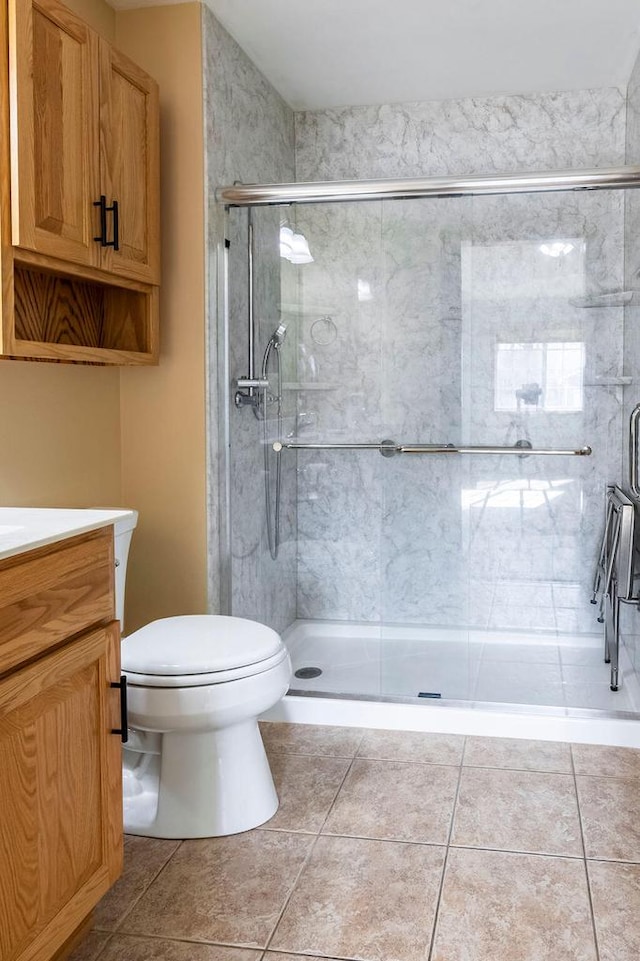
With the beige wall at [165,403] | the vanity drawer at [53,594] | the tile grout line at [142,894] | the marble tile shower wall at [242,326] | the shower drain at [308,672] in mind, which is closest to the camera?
the vanity drawer at [53,594]

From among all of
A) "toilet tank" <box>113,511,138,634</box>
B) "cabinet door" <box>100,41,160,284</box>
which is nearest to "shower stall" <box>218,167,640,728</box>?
"cabinet door" <box>100,41,160,284</box>

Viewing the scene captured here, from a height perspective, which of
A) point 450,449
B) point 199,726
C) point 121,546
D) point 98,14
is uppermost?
point 98,14

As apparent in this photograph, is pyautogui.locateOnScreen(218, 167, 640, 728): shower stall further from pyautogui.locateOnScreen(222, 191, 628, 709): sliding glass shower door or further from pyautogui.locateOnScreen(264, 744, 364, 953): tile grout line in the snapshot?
pyautogui.locateOnScreen(264, 744, 364, 953): tile grout line

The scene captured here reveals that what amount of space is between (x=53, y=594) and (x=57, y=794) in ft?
1.18

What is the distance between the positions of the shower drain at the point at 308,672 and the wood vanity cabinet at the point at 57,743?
4.47 feet

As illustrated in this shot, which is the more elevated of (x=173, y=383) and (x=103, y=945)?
(x=173, y=383)

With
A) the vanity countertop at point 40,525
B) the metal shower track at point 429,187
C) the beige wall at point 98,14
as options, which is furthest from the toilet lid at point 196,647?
the beige wall at point 98,14

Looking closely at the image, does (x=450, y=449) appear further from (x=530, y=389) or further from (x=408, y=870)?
(x=408, y=870)

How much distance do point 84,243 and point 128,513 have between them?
810mm

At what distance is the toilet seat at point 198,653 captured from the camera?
209 cm

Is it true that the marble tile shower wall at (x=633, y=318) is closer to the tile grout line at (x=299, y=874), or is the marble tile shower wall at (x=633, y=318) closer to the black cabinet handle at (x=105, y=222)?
the tile grout line at (x=299, y=874)

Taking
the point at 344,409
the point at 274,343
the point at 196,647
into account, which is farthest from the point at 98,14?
the point at 196,647

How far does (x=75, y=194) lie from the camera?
2.20 m

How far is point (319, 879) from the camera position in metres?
1.98
